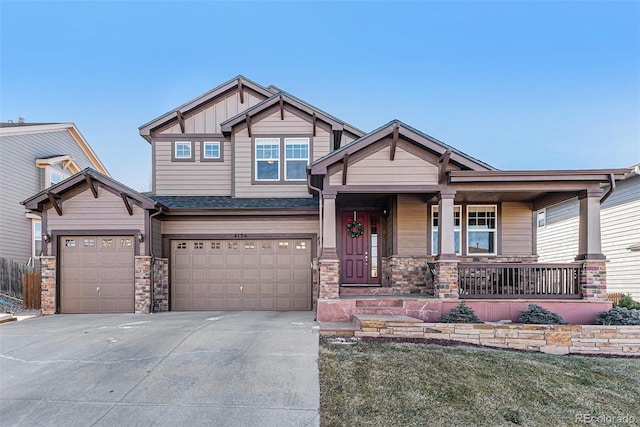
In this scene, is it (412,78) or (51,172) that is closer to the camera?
(51,172)

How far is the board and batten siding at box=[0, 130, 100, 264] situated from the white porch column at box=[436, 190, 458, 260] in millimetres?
15597

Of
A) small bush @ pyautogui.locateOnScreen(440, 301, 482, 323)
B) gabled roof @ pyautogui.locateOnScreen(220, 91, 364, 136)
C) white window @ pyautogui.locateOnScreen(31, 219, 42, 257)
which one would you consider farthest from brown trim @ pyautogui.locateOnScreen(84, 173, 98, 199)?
small bush @ pyautogui.locateOnScreen(440, 301, 482, 323)

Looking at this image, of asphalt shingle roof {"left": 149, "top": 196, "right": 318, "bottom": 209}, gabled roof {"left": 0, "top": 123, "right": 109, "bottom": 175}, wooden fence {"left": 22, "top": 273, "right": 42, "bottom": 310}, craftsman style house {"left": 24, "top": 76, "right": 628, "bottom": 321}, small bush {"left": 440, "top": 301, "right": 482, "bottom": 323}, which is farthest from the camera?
gabled roof {"left": 0, "top": 123, "right": 109, "bottom": 175}

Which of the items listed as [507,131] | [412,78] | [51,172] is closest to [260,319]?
[51,172]

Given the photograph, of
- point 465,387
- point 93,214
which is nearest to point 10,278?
point 93,214

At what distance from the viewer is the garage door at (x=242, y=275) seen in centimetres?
1092

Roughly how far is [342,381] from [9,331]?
7.72m

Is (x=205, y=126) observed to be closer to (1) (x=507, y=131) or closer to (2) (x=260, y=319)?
(2) (x=260, y=319)

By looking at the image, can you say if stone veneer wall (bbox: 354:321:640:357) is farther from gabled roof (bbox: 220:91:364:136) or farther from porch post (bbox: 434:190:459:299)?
gabled roof (bbox: 220:91:364:136)

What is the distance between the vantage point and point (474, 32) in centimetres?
1766

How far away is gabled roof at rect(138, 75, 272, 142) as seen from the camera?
12227 mm

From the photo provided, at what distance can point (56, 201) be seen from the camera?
400 inches
